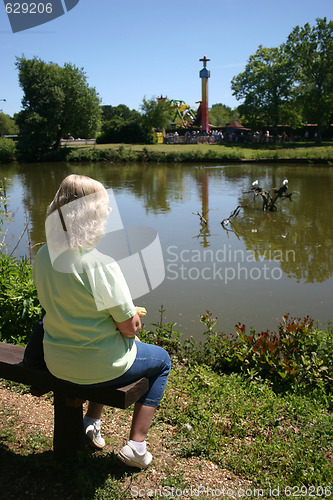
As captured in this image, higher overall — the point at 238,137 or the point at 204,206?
the point at 238,137

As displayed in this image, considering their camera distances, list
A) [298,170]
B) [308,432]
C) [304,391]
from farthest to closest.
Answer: [298,170] < [304,391] < [308,432]

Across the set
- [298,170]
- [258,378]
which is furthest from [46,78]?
[258,378]

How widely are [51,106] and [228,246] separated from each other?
120 feet

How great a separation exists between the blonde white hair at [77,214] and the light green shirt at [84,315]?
0.07 m

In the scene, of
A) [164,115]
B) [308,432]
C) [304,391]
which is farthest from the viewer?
[164,115]

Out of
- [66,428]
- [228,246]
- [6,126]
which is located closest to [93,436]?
[66,428]

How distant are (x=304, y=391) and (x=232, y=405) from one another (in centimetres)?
76

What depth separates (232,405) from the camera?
316cm

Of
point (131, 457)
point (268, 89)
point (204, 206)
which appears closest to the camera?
point (131, 457)

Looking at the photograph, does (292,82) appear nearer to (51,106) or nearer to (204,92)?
(204,92)

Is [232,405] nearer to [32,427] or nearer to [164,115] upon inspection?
[32,427]

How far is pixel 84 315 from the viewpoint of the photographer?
2.11m

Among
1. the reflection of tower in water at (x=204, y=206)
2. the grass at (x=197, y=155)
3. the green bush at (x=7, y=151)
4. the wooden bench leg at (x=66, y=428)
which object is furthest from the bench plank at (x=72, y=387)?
the green bush at (x=7, y=151)

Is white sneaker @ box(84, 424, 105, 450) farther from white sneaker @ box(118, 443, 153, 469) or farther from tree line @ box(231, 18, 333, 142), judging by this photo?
tree line @ box(231, 18, 333, 142)
